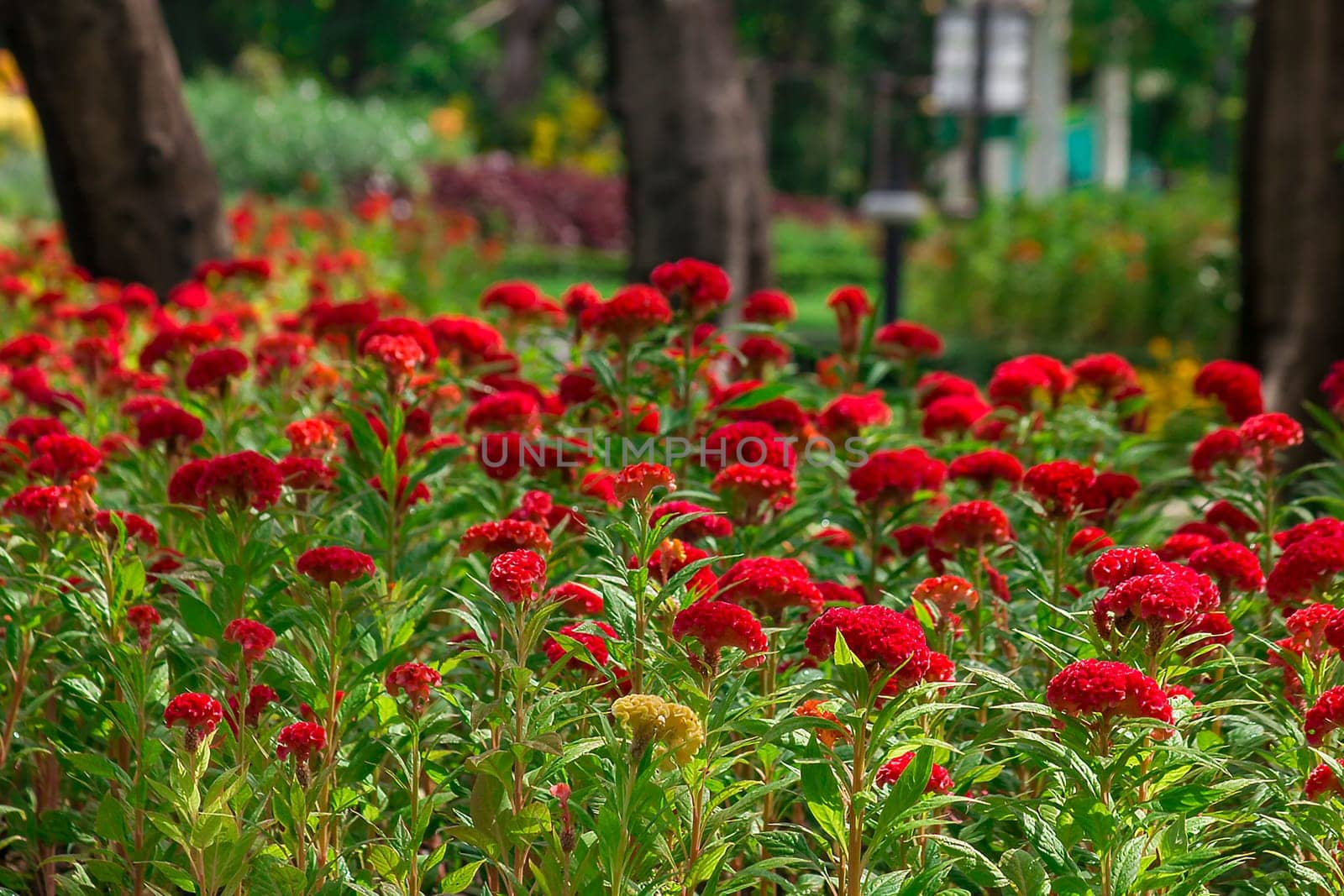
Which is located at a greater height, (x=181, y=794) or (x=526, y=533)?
(x=526, y=533)

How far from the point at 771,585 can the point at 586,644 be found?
269 mm

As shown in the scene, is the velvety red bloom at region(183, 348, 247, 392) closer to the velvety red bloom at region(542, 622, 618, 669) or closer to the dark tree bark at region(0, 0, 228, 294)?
the velvety red bloom at region(542, 622, 618, 669)

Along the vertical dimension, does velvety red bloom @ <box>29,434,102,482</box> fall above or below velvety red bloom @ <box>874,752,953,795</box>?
above

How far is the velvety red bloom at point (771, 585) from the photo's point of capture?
2.09m

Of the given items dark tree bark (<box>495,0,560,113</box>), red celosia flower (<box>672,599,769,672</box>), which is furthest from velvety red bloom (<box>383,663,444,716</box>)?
dark tree bark (<box>495,0,560,113</box>)

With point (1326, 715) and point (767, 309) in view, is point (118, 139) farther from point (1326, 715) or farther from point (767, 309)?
point (1326, 715)

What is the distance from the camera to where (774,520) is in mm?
2803

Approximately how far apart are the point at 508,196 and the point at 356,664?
64.1 ft

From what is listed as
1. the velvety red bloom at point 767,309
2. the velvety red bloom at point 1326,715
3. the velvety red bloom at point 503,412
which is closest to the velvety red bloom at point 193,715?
the velvety red bloom at point 503,412

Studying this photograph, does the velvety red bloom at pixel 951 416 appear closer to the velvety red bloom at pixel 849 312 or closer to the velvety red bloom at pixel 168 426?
the velvety red bloom at pixel 849 312

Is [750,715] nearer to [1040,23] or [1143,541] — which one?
[1143,541]

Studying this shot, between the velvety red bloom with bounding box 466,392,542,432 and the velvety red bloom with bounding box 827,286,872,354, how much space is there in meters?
0.89

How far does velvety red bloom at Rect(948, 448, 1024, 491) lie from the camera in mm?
2762

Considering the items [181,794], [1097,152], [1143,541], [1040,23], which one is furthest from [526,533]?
[1097,152]
